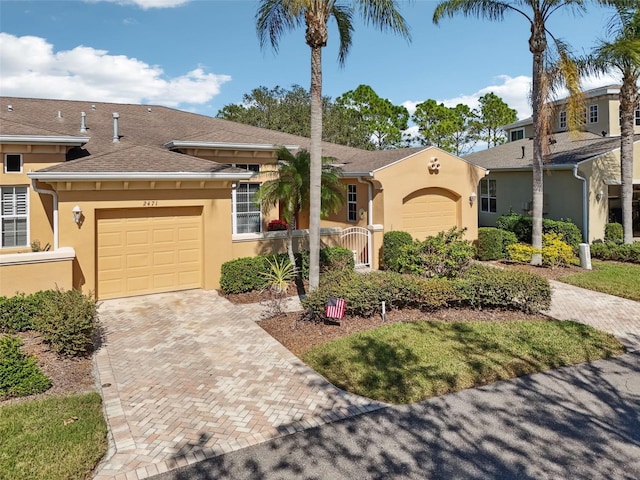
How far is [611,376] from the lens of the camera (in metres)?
6.88

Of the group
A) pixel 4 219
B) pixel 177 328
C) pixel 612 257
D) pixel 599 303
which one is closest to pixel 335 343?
pixel 177 328

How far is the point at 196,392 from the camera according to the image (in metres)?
6.37

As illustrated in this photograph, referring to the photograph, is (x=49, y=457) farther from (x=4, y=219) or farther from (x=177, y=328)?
(x=4, y=219)

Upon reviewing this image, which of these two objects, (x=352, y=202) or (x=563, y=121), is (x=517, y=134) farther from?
(x=352, y=202)

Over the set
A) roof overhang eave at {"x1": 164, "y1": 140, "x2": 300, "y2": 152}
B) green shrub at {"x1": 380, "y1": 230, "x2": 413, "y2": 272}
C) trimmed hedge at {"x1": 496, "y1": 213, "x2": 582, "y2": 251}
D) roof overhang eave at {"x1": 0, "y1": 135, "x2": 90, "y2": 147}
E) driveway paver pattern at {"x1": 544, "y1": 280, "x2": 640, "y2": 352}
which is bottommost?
driveway paver pattern at {"x1": 544, "y1": 280, "x2": 640, "y2": 352}

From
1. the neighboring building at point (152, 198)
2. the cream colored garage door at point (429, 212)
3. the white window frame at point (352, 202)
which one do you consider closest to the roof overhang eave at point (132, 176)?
the neighboring building at point (152, 198)

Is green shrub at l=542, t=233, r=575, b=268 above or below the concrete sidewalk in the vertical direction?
above

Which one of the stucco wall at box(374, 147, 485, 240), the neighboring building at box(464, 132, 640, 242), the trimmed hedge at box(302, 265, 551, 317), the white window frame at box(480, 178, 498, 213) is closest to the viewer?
the trimmed hedge at box(302, 265, 551, 317)

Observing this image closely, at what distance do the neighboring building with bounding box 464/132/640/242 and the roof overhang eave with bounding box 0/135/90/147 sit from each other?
15.7 metres

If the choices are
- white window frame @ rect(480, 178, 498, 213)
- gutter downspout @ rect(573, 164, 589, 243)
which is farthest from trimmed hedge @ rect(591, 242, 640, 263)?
white window frame @ rect(480, 178, 498, 213)

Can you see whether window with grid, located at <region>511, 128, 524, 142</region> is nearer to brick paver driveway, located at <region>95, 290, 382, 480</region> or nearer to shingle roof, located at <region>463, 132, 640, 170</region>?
shingle roof, located at <region>463, 132, 640, 170</region>

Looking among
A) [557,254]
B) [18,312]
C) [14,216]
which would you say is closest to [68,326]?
[18,312]

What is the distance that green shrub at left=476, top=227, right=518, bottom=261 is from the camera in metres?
17.2

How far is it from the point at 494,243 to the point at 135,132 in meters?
14.2
